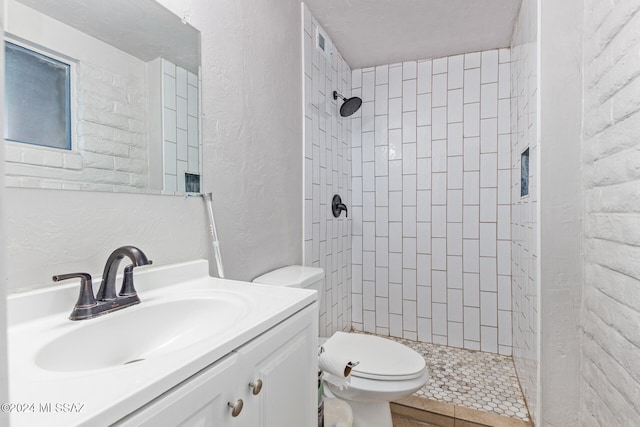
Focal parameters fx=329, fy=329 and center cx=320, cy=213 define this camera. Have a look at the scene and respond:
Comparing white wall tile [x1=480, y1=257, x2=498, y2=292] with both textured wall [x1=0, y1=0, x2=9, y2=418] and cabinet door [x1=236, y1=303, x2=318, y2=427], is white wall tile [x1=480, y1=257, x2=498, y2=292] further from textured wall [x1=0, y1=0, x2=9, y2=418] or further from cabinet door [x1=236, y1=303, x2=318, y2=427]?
textured wall [x1=0, y1=0, x2=9, y2=418]

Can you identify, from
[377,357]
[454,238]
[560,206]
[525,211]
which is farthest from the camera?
[454,238]

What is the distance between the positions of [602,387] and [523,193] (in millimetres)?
974

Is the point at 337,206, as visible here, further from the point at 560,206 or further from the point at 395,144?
the point at 560,206

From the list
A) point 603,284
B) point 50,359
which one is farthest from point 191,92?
point 603,284

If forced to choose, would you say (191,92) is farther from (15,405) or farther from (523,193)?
(523,193)

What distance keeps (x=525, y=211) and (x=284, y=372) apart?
1566 millimetres

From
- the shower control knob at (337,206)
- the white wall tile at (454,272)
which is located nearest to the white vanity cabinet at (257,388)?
the shower control knob at (337,206)

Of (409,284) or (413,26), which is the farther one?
(409,284)

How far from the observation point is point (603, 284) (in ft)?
3.76

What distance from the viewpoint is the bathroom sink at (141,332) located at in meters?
0.62

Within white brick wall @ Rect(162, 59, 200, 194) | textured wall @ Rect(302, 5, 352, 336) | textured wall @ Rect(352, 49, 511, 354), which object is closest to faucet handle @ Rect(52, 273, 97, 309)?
white brick wall @ Rect(162, 59, 200, 194)

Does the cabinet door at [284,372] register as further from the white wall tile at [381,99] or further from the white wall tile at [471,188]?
the white wall tile at [381,99]

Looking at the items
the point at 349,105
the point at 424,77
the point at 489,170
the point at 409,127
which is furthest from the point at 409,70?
the point at 489,170

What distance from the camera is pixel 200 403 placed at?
0.52 m
